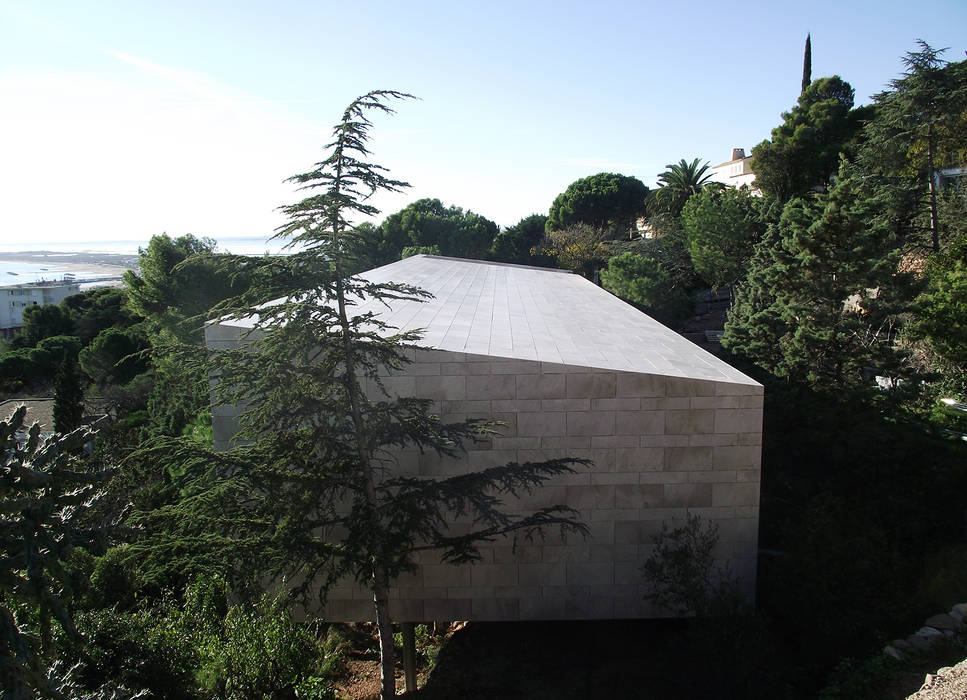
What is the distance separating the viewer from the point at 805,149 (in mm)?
35125

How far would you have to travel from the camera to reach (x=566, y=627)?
456 inches

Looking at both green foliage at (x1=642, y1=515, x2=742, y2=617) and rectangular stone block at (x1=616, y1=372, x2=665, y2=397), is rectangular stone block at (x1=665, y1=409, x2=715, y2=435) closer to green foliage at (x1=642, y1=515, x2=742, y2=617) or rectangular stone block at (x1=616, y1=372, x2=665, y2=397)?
rectangular stone block at (x1=616, y1=372, x2=665, y2=397)

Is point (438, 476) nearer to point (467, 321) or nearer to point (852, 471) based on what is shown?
point (467, 321)

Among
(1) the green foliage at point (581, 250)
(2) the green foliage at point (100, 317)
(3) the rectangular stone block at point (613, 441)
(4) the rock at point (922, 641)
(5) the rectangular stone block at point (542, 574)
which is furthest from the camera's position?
(2) the green foliage at point (100, 317)

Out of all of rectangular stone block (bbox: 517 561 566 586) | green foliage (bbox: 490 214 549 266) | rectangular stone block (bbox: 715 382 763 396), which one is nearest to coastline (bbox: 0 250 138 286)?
green foliage (bbox: 490 214 549 266)

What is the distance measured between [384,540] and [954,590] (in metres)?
9.20

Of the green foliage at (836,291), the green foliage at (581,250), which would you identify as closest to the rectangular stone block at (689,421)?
the green foliage at (836,291)

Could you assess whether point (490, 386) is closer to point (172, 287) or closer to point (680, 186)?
point (172, 287)

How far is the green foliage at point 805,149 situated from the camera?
115 ft

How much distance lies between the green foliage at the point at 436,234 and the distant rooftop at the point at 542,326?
1018 inches

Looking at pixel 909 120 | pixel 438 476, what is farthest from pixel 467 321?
pixel 909 120

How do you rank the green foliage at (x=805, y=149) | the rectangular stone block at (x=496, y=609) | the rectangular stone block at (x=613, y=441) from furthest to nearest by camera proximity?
1. the green foliage at (x=805, y=149)
2. the rectangular stone block at (x=496, y=609)
3. the rectangular stone block at (x=613, y=441)

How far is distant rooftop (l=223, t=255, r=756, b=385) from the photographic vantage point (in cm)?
1040

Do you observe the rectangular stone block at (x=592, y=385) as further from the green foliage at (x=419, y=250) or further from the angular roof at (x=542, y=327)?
the green foliage at (x=419, y=250)
